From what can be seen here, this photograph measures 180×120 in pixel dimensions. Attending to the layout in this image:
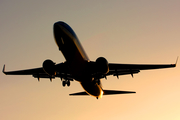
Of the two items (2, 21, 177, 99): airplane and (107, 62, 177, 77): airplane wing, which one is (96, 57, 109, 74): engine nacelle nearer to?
(2, 21, 177, 99): airplane

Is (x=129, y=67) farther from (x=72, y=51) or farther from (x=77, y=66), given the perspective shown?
(x=72, y=51)

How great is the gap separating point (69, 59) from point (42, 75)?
1142 centimetres

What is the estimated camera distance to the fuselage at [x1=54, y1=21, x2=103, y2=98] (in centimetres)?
2522

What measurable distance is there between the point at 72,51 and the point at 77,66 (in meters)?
2.13

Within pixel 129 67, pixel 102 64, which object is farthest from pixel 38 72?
pixel 129 67

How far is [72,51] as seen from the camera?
86.8 feet

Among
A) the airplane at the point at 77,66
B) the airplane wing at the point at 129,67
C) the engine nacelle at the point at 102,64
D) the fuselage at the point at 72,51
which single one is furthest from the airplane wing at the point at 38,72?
the airplane wing at the point at 129,67

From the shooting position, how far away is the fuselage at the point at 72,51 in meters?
25.2

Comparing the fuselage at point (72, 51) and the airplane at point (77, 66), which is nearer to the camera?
the fuselage at point (72, 51)

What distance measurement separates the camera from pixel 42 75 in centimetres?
3675

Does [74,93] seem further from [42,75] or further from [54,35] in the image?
[54,35]

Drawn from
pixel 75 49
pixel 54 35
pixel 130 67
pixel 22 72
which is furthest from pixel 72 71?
pixel 22 72

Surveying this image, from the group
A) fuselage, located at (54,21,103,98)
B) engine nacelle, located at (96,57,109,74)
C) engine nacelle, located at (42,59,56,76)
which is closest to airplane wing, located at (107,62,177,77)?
engine nacelle, located at (96,57,109,74)

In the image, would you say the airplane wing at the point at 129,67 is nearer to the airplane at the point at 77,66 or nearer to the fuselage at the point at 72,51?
the airplane at the point at 77,66
